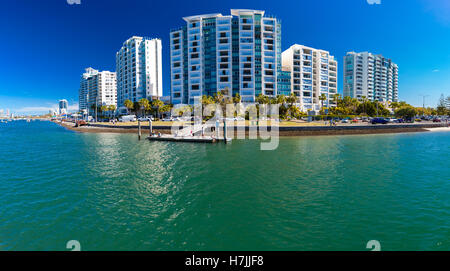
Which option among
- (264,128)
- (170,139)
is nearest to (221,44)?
(264,128)

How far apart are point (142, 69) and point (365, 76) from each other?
149m

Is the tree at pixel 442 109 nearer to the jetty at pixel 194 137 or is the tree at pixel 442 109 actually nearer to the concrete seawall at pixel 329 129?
the concrete seawall at pixel 329 129

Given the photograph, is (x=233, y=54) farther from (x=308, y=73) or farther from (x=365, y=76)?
(x=365, y=76)

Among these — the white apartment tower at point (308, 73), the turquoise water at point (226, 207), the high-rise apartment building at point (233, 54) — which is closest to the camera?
the turquoise water at point (226, 207)

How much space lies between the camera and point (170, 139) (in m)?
51.7

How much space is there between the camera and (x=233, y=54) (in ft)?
337

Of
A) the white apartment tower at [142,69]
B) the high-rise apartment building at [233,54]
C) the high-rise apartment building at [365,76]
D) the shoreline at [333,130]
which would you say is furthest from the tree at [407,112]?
the white apartment tower at [142,69]

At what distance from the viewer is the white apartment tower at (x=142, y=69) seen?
138375 mm

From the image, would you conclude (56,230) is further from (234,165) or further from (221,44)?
(221,44)

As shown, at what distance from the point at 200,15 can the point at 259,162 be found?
9800 centimetres

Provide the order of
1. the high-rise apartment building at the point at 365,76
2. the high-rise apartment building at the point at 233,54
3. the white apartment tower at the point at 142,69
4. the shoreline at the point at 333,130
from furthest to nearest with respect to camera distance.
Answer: the high-rise apartment building at the point at 365,76, the white apartment tower at the point at 142,69, the high-rise apartment building at the point at 233,54, the shoreline at the point at 333,130

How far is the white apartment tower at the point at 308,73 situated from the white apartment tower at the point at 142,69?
7708 centimetres

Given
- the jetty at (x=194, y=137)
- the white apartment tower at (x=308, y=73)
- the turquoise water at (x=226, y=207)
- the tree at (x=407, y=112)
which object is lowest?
the turquoise water at (x=226, y=207)

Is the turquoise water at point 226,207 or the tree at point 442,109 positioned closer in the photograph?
the turquoise water at point 226,207
